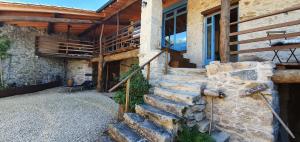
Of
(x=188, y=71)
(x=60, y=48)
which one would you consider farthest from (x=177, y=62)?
(x=60, y=48)

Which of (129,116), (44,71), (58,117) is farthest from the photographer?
(44,71)

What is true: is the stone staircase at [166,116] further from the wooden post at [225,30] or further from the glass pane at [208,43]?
the glass pane at [208,43]

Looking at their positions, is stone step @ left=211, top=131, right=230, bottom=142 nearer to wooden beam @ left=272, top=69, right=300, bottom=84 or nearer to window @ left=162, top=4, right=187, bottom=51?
wooden beam @ left=272, top=69, right=300, bottom=84

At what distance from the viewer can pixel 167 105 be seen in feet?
13.6

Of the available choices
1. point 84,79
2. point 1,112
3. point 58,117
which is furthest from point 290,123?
point 84,79

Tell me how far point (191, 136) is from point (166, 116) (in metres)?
0.58

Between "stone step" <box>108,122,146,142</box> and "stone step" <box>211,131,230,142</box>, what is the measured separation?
1395 mm

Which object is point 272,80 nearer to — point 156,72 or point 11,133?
point 156,72

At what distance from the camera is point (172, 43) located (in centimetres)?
872

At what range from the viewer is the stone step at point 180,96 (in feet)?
13.2

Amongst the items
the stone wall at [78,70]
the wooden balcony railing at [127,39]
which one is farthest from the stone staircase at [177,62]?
the stone wall at [78,70]

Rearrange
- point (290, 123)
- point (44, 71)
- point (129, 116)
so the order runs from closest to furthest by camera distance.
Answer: point (129, 116), point (290, 123), point (44, 71)

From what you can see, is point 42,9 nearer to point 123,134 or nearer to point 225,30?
point 123,134

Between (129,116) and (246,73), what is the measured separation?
256 centimetres
